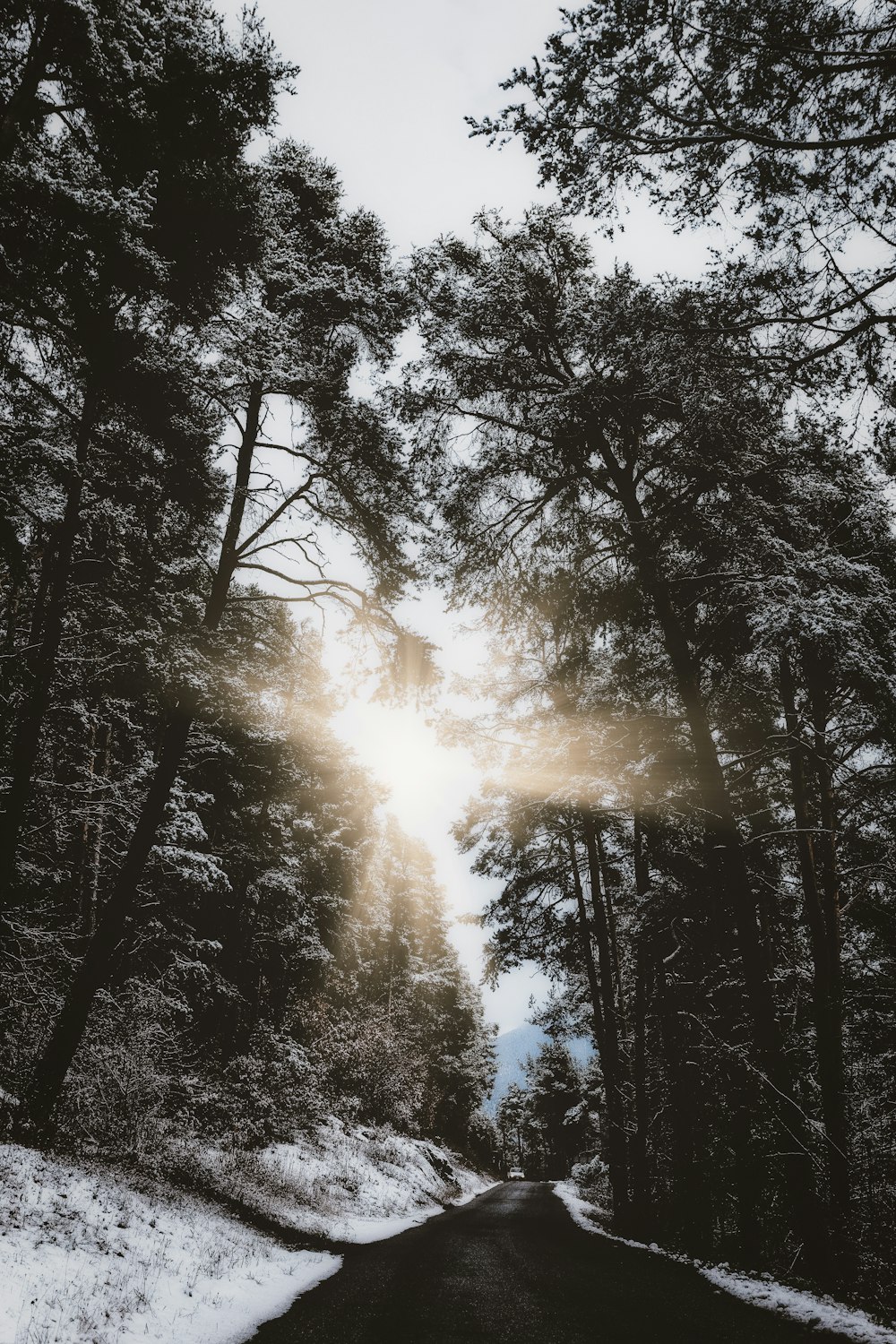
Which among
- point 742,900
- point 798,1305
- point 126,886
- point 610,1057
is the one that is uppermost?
point 742,900

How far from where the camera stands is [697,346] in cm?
591

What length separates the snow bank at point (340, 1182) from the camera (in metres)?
11.1

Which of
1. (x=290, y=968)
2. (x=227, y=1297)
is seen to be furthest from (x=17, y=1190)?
(x=290, y=968)

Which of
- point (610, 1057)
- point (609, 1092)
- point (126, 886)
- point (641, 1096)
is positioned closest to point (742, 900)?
point (126, 886)

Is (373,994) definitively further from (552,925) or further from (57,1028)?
(57,1028)

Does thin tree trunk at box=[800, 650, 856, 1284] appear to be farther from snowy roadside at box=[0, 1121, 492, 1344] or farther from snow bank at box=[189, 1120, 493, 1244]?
snow bank at box=[189, 1120, 493, 1244]

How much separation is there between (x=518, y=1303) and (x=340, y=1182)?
38.1ft

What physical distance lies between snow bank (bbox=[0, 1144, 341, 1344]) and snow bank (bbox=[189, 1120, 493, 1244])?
138 inches

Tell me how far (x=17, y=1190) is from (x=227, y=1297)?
2.26 meters

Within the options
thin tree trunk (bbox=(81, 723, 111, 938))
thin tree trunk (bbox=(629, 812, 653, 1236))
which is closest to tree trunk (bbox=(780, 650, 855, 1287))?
thin tree trunk (bbox=(629, 812, 653, 1236))

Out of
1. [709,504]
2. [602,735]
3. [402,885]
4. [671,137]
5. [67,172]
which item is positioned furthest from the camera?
[402,885]

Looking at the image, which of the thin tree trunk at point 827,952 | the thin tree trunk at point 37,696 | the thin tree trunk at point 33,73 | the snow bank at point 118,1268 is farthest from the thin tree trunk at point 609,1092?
the thin tree trunk at point 33,73

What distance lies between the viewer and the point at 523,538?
1089cm

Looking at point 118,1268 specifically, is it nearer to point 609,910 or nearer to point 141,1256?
point 141,1256
